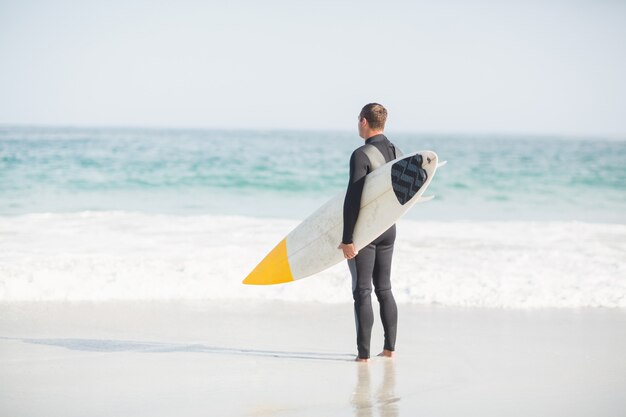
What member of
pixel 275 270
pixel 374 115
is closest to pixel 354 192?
pixel 374 115

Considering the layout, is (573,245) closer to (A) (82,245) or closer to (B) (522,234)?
(B) (522,234)

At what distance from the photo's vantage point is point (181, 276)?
650 cm

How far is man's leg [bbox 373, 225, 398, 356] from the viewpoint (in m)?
4.26

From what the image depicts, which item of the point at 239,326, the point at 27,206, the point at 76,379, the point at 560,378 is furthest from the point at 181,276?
the point at 27,206

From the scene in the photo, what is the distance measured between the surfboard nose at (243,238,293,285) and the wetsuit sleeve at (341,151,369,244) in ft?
2.39

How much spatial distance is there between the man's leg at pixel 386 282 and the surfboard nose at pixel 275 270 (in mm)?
661

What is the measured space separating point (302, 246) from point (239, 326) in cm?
82

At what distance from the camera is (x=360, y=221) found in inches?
164

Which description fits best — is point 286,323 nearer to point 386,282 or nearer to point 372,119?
point 386,282

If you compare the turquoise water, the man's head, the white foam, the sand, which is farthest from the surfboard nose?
the turquoise water

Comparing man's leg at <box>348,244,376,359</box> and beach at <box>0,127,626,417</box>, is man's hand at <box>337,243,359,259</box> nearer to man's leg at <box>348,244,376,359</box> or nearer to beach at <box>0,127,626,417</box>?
man's leg at <box>348,244,376,359</box>

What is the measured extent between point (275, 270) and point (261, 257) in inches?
114

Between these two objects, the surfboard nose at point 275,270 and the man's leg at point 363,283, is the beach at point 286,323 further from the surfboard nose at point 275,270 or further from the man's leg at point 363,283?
the surfboard nose at point 275,270

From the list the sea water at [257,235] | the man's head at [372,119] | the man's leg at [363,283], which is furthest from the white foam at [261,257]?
the man's head at [372,119]
